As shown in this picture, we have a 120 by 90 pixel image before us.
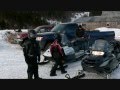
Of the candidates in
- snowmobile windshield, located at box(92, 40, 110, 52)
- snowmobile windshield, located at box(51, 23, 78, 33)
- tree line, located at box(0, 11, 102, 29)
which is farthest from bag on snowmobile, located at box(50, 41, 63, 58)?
tree line, located at box(0, 11, 102, 29)

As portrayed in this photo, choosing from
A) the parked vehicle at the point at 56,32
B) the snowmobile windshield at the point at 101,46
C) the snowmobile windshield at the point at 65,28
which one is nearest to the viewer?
the snowmobile windshield at the point at 101,46

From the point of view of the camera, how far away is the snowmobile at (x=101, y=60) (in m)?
9.57

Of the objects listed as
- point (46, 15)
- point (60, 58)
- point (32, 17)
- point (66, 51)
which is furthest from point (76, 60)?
point (46, 15)

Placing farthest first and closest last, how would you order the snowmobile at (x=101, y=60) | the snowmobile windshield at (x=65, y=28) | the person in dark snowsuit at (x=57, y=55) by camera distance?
the snowmobile windshield at (x=65, y=28) < the person in dark snowsuit at (x=57, y=55) < the snowmobile at (x=101, y=60)

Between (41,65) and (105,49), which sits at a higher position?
(105,49)

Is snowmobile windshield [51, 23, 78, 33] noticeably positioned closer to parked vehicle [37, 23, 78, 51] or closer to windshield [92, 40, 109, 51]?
parked vehicle [37, 23, 78, 51]

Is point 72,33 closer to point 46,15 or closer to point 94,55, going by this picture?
point 94,55

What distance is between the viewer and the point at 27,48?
9.26m

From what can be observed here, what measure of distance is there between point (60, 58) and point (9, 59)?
3.92 metres

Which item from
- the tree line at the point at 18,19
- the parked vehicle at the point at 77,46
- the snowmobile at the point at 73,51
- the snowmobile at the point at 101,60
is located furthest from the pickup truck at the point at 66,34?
the tree line at the point at 18,19

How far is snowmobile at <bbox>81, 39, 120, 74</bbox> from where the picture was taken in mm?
9570

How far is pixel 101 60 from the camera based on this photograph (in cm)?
981

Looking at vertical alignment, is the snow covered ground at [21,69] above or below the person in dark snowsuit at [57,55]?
below

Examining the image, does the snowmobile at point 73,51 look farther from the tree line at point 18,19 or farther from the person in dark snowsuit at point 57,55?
the tree line at point 18,19
